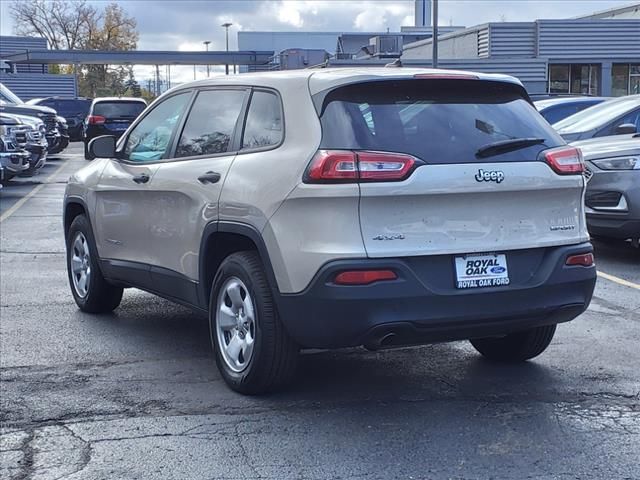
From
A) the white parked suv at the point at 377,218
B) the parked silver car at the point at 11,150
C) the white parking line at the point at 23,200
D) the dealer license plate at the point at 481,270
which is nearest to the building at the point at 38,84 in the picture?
the white parking line at the point at 23,200

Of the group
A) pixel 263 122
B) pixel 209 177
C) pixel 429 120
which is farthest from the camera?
pixel 209 177

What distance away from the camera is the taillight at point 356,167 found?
4.36 m

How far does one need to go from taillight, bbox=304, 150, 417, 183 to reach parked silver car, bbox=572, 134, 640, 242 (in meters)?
5.31

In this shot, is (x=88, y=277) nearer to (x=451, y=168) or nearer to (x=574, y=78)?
(x=451, y=168)

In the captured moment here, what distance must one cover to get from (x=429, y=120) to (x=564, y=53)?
3685 cm

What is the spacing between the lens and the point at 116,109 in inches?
1059

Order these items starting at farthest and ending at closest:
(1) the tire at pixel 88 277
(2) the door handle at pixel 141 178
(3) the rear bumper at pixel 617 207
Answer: (3) the rear bumper at pixel 617 207 → (1) the tire at pixel 88 277 → (2) the door handle at pixel 141 178

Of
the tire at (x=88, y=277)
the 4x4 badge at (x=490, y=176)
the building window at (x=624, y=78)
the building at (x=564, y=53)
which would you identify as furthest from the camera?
the building window at (x=624, y=78)

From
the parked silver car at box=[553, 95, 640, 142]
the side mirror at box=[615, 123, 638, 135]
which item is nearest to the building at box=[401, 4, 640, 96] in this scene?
the parked silver car at box=[553, 95, 640, 142]

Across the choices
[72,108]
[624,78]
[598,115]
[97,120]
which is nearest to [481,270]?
[598,115]

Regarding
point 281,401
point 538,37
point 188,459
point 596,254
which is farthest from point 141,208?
point 538,37

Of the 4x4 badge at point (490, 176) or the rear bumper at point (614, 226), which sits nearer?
the 4x4 badge at point (490, 176)

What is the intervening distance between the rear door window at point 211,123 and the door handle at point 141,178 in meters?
0.32

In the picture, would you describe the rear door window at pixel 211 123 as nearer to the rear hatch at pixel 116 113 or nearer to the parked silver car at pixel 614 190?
the parked silver car at pixel 614 190
